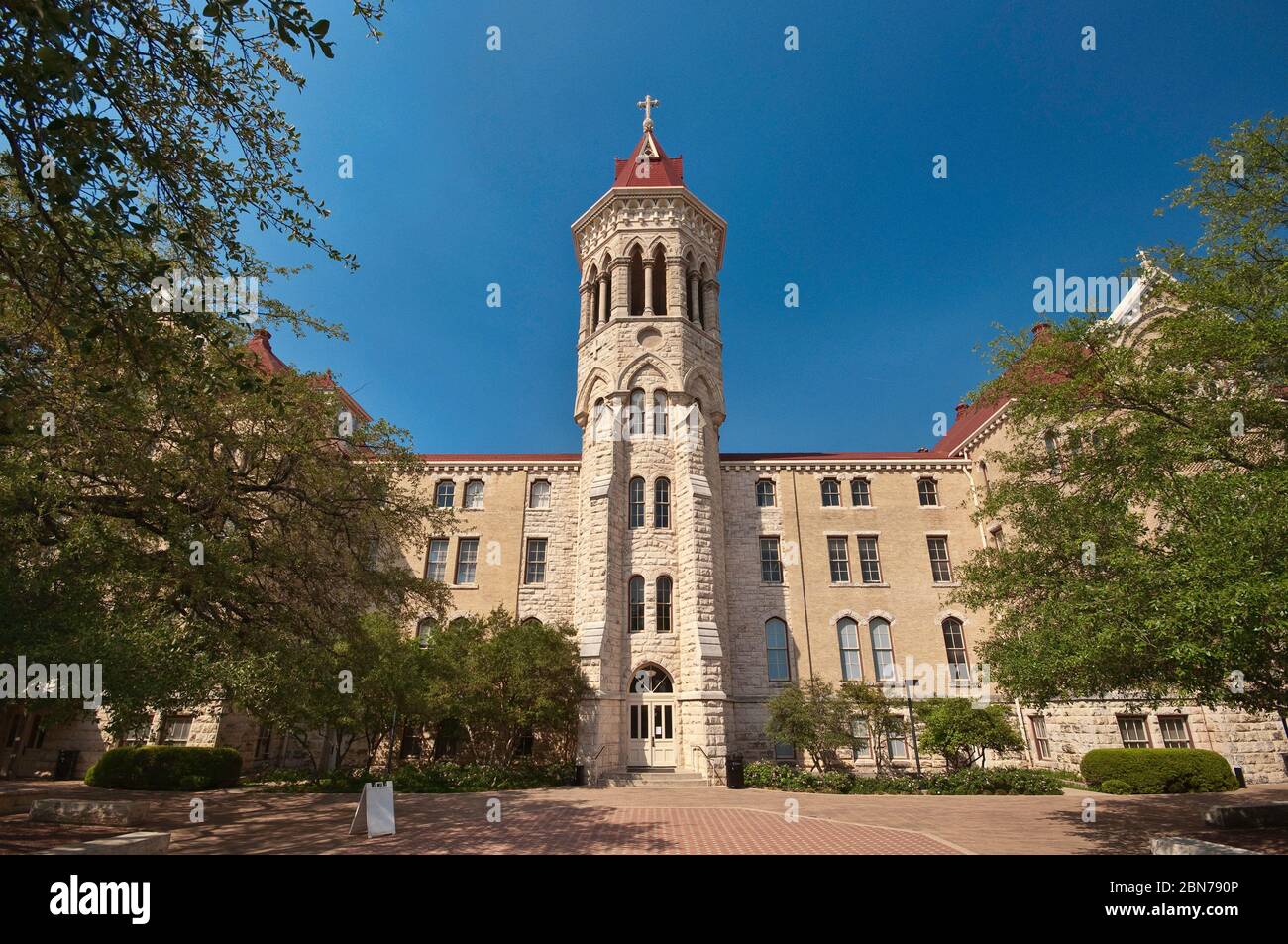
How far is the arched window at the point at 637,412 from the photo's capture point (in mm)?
26047

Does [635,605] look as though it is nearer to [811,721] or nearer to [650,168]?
[811,721]

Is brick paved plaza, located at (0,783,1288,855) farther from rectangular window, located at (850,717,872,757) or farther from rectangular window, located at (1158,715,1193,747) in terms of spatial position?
rectangular window, located at (850,717,872,757)

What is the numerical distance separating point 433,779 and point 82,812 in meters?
9.00

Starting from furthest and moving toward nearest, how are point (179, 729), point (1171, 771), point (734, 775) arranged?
point (179, 729)
point (734, 775)
point (1171, 771)

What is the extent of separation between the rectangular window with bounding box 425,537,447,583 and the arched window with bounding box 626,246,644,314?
43.9 feet

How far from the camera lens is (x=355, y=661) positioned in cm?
1460

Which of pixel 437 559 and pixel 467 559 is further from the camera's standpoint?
pixel 437 559

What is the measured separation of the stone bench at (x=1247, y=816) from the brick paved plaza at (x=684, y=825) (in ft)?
0.72

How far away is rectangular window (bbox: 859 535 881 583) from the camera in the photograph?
2719 cm

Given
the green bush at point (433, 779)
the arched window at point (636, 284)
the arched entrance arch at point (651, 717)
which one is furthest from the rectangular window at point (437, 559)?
the arched window at point (636, 284)

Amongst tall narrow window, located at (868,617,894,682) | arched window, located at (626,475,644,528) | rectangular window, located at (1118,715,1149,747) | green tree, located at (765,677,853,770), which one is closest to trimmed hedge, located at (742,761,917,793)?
green tree, located at (765,677,853,770)

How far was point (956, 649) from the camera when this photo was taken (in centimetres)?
2620

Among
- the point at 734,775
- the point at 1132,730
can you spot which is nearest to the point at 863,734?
the point at 734,775
